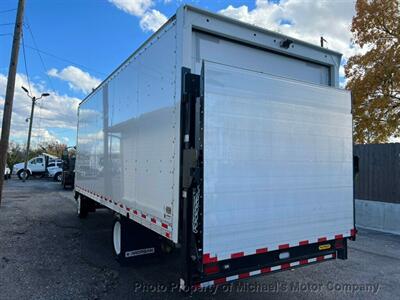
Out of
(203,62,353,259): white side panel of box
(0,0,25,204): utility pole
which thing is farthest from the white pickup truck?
(203,62,353,259): white side panel of box

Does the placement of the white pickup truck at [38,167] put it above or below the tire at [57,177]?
above

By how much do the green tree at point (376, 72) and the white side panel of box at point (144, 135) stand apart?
38.2 ft

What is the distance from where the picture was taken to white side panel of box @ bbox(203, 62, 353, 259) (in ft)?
10.5

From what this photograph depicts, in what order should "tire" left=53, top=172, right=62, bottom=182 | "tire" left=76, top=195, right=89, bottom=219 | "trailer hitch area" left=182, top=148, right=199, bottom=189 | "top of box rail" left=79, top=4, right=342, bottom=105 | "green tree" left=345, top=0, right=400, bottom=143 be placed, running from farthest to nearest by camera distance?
"tire" left=53, top=172, right=62, bottom=182 < "green tree" left=345, top=0, right=400, bottom=143 < "tire" left=76, top=195, right=89, bottom=219 < "top of box rail" left=79, top=4, right=342, bottom=105 < "trailer hitch area" left=182, top=148, right=199, bottom=189

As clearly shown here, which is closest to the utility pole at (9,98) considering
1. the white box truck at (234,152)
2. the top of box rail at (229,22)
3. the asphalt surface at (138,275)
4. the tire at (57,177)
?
the asphalt surface at (138,275)

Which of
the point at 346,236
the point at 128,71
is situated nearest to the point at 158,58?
the point at 128,71

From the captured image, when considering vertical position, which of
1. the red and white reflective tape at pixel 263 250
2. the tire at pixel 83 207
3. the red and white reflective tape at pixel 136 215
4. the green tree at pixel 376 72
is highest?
the green tree at pixel 376 72

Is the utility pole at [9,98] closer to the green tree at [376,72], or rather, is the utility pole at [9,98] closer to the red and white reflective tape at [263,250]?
the red and white reflective tape at [263,250]

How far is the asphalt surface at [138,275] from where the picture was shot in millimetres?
4324

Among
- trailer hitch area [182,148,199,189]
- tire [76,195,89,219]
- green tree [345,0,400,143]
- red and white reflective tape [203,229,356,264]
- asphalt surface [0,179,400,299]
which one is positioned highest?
green tree [345,0,400,143]

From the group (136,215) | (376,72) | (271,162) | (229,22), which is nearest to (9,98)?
(136,215)

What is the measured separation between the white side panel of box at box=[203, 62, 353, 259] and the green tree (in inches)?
423

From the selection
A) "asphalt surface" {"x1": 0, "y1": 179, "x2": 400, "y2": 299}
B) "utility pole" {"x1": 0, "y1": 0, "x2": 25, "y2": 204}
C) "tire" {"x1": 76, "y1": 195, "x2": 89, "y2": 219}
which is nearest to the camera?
"asphalt surface" {"x1": 0, "y1": 179, "x2": 400, "y2": 299}

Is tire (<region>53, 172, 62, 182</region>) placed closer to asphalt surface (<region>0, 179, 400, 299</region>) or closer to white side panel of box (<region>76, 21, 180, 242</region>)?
asphalt surface (<region>0, 179, 400, 299</region>)
